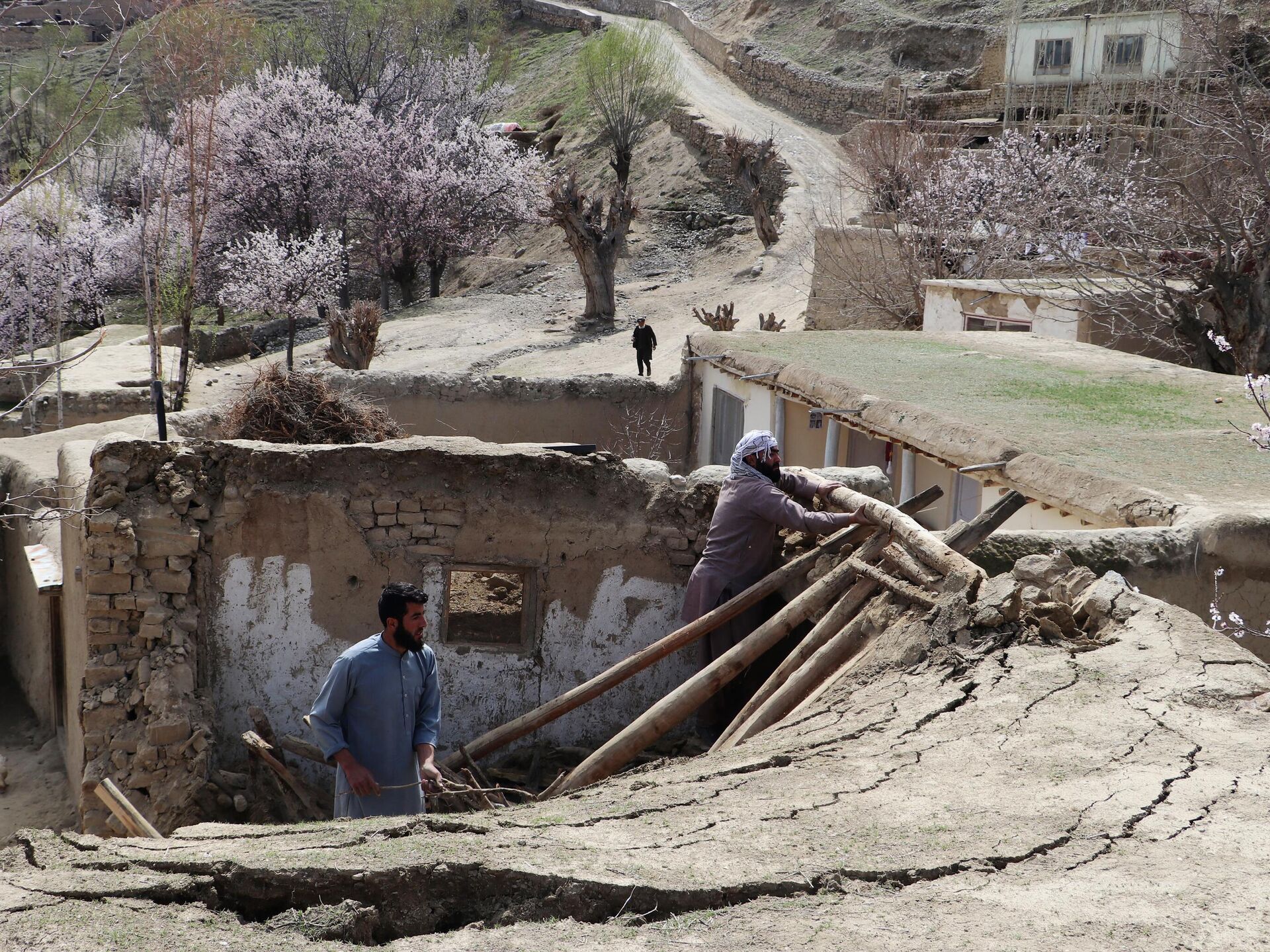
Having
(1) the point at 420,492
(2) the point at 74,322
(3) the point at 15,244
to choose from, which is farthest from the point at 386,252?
(1) the point at 420,492

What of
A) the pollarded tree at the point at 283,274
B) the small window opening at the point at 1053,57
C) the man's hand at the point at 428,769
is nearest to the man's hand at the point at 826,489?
the man's hand at the point at 428,769

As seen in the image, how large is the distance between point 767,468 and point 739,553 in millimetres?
510

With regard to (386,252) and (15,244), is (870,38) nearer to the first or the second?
(386,252)

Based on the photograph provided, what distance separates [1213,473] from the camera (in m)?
7.21

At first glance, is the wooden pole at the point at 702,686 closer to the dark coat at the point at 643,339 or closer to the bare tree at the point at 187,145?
the bare tree at the point at 187,145

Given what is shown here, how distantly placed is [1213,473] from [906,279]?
15.5m

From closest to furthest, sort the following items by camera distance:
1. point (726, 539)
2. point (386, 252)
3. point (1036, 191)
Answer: point (726, 539) < point (1036, 191) < point (386, 252)

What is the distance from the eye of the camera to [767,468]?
21.3ft

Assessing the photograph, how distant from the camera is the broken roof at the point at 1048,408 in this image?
694cm

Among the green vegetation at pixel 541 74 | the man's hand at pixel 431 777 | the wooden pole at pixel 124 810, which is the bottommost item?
the wooden pole at pixel 124 810

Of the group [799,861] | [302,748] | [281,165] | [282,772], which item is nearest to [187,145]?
[281,165]

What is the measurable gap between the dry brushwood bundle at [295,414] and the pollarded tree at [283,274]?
753 inches

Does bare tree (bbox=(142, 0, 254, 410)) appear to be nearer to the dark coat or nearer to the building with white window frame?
the dark coat

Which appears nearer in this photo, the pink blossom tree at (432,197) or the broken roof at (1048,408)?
the broken roof at (1048,408)
